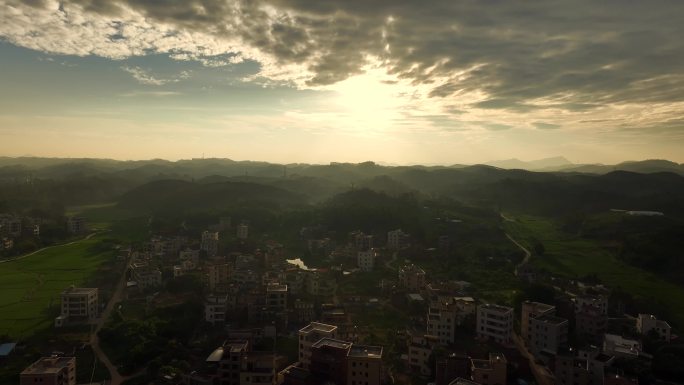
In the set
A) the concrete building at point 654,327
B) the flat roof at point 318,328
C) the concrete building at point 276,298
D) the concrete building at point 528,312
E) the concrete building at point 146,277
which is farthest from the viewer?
the concrete building at point 146,277

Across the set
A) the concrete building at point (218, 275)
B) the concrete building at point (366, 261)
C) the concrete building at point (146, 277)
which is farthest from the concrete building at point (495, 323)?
the concrete building at point (146, 277)

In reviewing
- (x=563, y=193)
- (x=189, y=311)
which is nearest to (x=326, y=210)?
(x=189, y=311)

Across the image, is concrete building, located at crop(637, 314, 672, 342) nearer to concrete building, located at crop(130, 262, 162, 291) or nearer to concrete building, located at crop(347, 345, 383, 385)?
concrete building, located at crop(347, 345, 383, 385)

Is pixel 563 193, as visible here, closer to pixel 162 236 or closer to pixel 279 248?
pixel 279 248

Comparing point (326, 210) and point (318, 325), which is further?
point (326, 210)

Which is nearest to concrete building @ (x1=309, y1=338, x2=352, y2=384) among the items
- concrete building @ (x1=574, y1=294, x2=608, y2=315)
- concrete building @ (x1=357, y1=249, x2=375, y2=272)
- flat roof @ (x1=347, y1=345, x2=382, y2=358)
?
flat roof @ (x1=347, y1=345, x2=382, y2=358)

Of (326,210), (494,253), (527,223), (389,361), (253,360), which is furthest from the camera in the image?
(527,223)

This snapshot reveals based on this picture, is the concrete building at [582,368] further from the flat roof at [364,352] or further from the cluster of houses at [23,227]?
the cluster of houses at [23,227]
